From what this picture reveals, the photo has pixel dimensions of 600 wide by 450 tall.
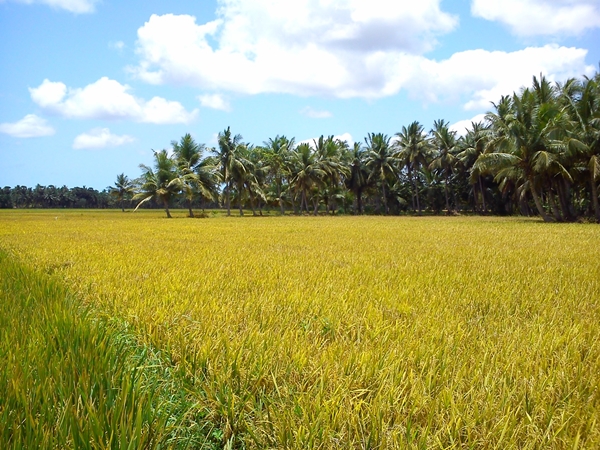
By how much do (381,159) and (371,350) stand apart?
40.4m

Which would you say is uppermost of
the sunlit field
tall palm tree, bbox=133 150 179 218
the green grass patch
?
tall palm tree, bbox=133 150 179 218

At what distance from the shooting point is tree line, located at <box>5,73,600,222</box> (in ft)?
65.4

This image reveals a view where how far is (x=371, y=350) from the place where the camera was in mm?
2336

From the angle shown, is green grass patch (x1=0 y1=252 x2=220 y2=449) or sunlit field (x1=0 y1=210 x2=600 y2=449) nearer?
green grass patch (x1=0 y1=252 x2=220 y2=449)

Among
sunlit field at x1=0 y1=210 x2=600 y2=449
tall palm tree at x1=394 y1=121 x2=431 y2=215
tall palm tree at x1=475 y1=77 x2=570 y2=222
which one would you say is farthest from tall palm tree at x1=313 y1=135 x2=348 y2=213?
sunlit field at x1=0 y1=210 x2=600 y2=449

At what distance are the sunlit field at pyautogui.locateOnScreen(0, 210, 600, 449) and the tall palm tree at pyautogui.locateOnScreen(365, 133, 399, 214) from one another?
36647 millimetres

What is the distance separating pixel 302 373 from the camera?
6.80 feet

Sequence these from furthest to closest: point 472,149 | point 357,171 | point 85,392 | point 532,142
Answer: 1. point 357,171
2. point 472,149
3. point 532,142
4. point 85,392

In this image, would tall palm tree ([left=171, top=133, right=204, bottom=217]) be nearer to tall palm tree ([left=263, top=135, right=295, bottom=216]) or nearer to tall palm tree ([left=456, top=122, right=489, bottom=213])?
tall palm tree ([left=263, top=135, right=295, bottom=216])

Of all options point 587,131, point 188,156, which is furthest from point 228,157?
point 587,131

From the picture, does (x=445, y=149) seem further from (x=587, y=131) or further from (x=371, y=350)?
(x=371, y=350)

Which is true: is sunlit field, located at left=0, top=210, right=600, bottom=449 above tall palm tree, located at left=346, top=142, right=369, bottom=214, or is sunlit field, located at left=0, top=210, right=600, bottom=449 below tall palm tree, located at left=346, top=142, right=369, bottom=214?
below

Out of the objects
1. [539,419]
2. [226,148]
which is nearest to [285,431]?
[539,419]

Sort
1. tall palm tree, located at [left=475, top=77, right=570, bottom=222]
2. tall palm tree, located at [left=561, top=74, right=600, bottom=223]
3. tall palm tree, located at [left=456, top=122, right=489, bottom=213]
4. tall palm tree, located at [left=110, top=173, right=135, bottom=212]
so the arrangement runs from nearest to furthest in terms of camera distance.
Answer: tall palm tree, located at [left=561, top=74, right=600, bottom=223]
tall palm tree, located at [left=475, top=77, right=570, bottom=222]
tall palm tree, located at [left=456, top=122, right=489, bottom=213]
tall palm tree, located at [left=110, top=173, right=135, bottom=212]
